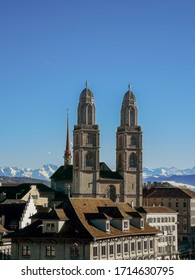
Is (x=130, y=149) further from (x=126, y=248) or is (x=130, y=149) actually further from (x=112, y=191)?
(x=126, y=248)

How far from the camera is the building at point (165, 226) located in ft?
311

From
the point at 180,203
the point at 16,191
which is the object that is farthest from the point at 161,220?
the point at 180,203

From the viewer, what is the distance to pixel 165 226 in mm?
106625

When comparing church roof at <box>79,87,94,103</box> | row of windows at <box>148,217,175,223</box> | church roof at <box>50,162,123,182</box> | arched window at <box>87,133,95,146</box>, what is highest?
church roof at <box>79,87,94,103</box>

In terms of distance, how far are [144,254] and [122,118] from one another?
270 ft

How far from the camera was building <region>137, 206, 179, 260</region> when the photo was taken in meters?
94.9

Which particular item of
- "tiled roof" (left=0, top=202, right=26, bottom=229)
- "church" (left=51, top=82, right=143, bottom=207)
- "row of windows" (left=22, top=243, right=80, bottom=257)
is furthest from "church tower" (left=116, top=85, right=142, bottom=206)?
"row of windows" (left=22, top=243, right=80, bottom=257)

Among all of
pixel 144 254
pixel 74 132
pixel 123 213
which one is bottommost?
pixel 144 254

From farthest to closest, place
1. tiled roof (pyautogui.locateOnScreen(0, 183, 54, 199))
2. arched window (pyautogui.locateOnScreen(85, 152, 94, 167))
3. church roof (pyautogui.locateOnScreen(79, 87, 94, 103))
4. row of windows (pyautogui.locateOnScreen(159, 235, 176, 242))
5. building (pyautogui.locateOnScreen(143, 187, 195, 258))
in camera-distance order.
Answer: building (pyautogui.locateOnScreen(143, 187, 195, 258)), church roof (pyautogui.locateOnScreen(79, 87, 94, 103)), arched window (pyautogui.locateOnScreen(85, 152, 94, 167)), tiled roof (pyautogui.locateOnScreen(0, 183, 54, 199)), row of windows (pyautogui.locateOnScreen(159, 235, 176, 242))

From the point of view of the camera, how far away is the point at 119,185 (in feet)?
447

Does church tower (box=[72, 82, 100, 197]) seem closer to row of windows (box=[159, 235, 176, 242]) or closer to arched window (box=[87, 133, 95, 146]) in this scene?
arched window (box=[87, 133, 95, 146])

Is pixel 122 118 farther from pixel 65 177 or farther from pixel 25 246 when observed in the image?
pixel 25 246

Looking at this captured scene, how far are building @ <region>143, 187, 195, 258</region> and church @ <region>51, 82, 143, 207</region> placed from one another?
970 cm
